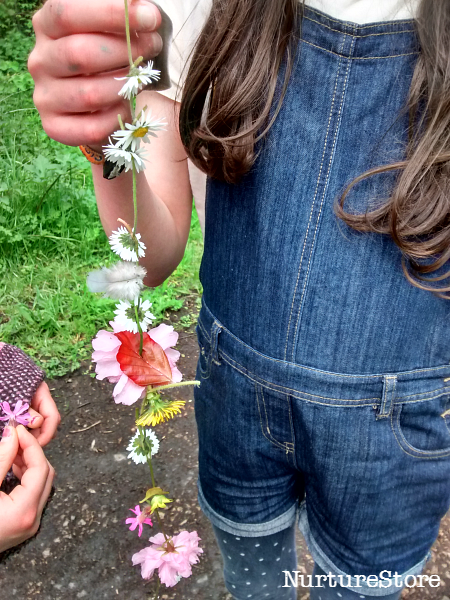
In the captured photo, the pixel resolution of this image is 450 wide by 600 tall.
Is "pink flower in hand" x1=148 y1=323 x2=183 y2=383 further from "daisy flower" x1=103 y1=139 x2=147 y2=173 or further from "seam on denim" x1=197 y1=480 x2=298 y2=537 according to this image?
"seam on denim" x1=197 y1=480 x2=298 y2=537

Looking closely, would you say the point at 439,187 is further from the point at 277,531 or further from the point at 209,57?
the point at 277,531

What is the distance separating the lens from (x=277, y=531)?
96 cm

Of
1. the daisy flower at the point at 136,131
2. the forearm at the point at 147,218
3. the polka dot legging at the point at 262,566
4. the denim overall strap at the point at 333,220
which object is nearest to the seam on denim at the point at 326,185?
the denim overall strap at the point at 333,220

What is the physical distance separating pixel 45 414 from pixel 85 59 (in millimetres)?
770

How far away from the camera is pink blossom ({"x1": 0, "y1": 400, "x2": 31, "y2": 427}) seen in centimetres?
90

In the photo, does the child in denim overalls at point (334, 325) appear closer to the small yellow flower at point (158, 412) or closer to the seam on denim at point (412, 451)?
the seam on denim at point (412, 451)

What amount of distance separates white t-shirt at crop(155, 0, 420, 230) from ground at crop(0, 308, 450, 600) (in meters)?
1.26

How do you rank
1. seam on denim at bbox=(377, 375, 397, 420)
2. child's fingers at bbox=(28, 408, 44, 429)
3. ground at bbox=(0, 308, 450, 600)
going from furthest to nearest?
ground at bbox=(0, 308, 450, 600) → child's fingers at bbox=(28, 408, 44, 429) → seam on denim at bbox=(377, 375, 397, 420)

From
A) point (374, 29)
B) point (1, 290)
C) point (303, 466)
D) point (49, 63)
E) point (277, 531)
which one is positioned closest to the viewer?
point (49, 63)

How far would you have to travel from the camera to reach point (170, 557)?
71cm

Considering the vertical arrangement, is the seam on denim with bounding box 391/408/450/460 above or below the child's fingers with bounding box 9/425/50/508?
above

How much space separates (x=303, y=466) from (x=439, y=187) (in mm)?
474

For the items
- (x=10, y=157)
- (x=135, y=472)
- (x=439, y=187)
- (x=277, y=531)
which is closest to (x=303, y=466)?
(x=277, y=531)

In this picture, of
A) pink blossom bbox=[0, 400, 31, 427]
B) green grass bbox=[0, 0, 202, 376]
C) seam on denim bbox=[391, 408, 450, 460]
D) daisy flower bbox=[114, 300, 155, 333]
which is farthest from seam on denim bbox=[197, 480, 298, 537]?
green grass bbox=[0, 0, 202, 376]
